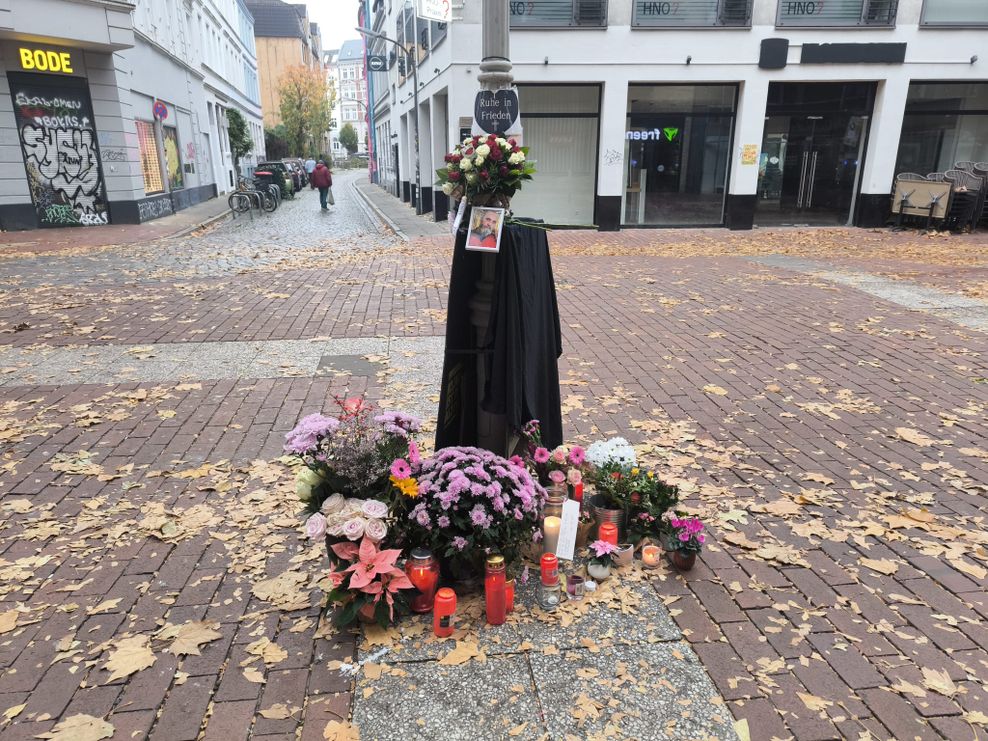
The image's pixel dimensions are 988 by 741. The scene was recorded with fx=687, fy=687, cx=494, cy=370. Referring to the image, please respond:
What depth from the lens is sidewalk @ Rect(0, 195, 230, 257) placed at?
1534 cm

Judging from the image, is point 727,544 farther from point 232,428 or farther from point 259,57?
point 259,57

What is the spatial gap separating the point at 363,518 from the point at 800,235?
17641 mm

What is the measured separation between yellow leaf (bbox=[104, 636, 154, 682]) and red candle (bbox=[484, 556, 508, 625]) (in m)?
1.45

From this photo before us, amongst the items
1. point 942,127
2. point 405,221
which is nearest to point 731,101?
point 942,127

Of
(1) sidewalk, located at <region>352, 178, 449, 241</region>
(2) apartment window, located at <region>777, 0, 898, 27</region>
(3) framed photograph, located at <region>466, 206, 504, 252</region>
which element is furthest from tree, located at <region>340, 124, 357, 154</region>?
(3) framed photograph, located at <region>466, 206, 504, 252</region>

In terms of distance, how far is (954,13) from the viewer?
17.6 meters

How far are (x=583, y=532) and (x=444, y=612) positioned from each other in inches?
39.5

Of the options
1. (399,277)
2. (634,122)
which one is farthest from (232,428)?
(634,122)

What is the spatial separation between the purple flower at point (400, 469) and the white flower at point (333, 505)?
0.28 m

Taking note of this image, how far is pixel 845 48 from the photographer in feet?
57.6

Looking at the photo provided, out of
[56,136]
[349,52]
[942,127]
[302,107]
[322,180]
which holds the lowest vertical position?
[322,180]

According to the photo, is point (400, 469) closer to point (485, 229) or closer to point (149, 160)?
point (485, 229)

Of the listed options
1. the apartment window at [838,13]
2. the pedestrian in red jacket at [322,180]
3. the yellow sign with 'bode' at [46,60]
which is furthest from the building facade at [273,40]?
the apartment window at [838,13]

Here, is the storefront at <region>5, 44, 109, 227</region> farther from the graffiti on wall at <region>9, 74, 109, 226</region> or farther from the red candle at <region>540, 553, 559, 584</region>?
the red candle at <region>540, 553, 559, 584</region>
